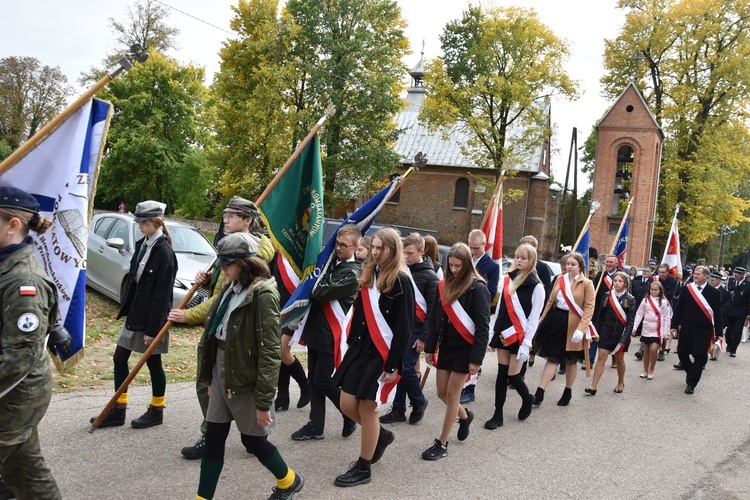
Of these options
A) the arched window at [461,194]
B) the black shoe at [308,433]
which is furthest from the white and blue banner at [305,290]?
the arched window at [461,194]

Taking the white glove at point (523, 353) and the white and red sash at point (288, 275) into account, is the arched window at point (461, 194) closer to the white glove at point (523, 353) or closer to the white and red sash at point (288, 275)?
the white glove at point (523, 353)

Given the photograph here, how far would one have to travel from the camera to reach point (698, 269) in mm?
10477

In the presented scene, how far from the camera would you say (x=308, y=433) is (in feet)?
18.9

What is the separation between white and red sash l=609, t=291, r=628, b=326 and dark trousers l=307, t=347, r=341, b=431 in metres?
5.73

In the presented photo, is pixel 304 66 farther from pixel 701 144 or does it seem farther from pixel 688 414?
pixel 688 414

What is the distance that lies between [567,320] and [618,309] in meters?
2.03

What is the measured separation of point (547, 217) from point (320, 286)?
40.4 metres

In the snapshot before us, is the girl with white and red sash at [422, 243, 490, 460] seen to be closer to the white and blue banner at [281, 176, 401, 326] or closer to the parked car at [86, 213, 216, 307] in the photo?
the white and blue banner at [281, 176, 401, 326]

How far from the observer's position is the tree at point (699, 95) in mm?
33406

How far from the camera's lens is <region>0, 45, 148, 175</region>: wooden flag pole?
3748 mm

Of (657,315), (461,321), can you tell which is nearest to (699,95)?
(657,315)

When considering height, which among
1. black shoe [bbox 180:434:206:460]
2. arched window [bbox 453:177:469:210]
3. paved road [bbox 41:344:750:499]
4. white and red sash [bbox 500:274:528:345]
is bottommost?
paved road [bbox 41:344:750:499]

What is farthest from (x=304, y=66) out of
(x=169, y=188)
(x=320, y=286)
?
(x=320, y=286)

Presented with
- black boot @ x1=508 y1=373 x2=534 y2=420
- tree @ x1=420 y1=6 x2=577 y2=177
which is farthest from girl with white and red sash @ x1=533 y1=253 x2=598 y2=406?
tree @ x1=420 y1=6 x2=577 y2=177
